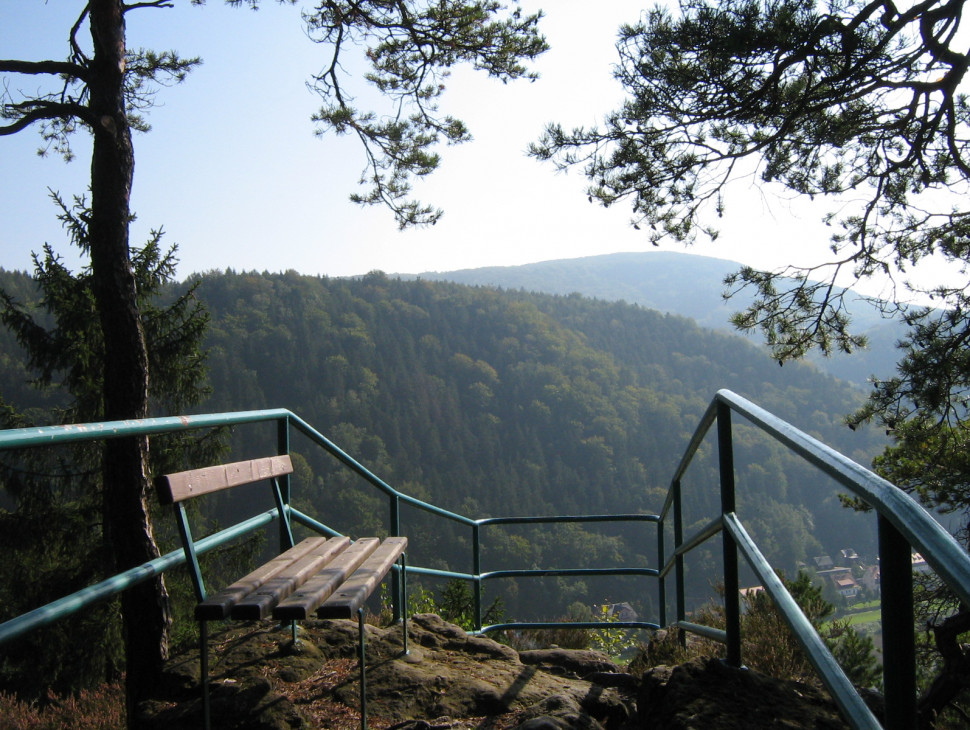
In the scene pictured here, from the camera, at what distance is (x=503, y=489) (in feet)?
196

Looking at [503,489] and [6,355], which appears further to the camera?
[503,489]

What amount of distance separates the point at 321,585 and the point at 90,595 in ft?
1.92

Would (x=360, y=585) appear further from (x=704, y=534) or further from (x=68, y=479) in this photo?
(x=68, y=479)

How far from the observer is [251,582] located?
193 centimetres

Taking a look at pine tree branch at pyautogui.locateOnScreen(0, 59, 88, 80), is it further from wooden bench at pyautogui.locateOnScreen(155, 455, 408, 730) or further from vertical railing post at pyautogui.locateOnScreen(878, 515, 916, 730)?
vertical railing post at pyautogui.locateOnScreen(878, 515, 916, 730)

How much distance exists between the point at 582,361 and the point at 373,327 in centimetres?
2016

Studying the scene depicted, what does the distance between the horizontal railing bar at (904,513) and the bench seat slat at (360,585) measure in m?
1.06

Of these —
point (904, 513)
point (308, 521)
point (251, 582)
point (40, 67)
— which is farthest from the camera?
point (40, 67)

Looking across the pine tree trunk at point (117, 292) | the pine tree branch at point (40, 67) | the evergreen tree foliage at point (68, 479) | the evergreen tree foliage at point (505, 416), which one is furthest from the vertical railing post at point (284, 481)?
the evergreen tree foliage at point (505, 416)

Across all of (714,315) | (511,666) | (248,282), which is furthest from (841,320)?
(714,315)

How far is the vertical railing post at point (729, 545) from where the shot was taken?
199 cm

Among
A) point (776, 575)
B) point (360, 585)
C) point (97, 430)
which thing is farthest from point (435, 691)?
point (97, 430)

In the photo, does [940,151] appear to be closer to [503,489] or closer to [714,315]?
[503,489]

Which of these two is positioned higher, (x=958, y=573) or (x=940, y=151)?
(x=940, y=151)
